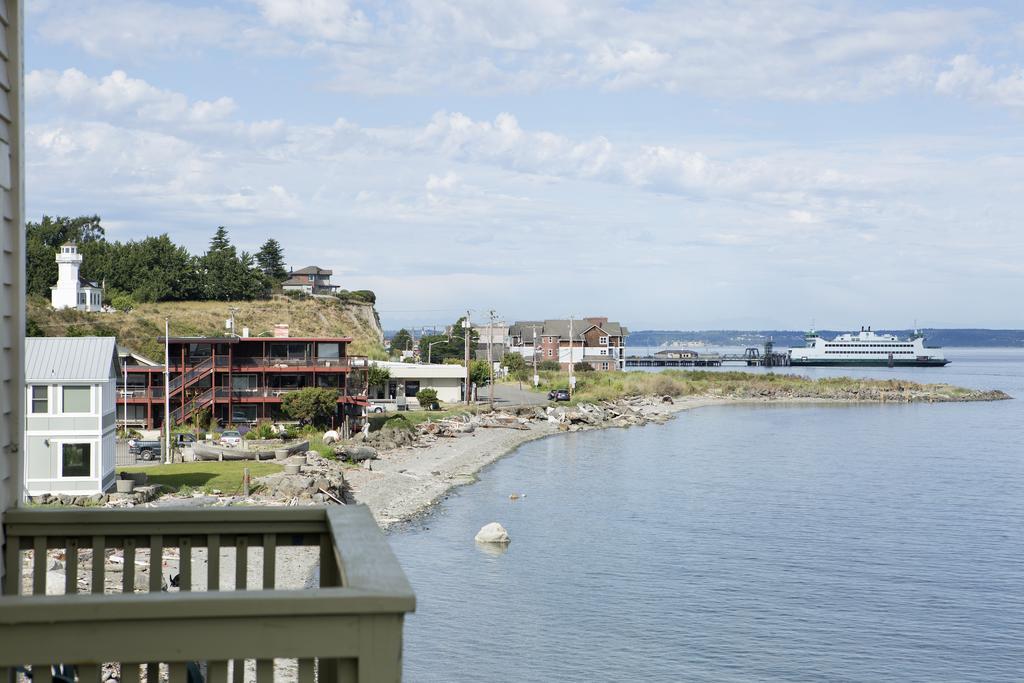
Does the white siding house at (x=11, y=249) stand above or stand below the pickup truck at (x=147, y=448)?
above

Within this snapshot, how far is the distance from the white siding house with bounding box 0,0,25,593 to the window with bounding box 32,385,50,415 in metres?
25.1

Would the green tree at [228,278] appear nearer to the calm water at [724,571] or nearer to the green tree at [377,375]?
the green tree at [377,375]

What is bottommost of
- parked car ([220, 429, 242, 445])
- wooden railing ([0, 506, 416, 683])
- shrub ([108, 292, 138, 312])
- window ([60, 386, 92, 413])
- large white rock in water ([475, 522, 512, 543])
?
large white rock in water ([475, 522, 512, 543])

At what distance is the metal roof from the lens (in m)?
28.8

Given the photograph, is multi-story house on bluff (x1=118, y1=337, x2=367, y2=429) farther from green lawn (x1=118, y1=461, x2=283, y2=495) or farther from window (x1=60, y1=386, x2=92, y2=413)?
window (x1=60, y1=386, x2=92, y2=413)

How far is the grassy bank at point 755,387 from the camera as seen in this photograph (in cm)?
10575

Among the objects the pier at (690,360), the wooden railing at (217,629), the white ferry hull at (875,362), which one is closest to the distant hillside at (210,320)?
the wooden railing at (217,629)

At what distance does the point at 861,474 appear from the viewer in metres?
53.6

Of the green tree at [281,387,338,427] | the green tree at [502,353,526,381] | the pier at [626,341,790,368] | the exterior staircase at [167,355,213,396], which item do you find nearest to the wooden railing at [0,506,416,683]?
the green tree at [281,387,338,427]

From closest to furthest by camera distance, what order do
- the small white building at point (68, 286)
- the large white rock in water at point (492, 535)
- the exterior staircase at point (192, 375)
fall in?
the large white rock in water at point (492, 535) < the exterior staircase at point (192, 375) < the small white building at point (68, 286)

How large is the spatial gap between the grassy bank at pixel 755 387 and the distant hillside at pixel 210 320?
19798mm

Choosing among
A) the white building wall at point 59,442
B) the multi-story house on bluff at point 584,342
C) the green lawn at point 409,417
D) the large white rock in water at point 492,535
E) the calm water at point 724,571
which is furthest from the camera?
the multi-story house on bluff at point 584,342

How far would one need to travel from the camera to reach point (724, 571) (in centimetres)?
3111

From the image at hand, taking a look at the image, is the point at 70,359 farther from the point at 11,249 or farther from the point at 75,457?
the point at 11,249
